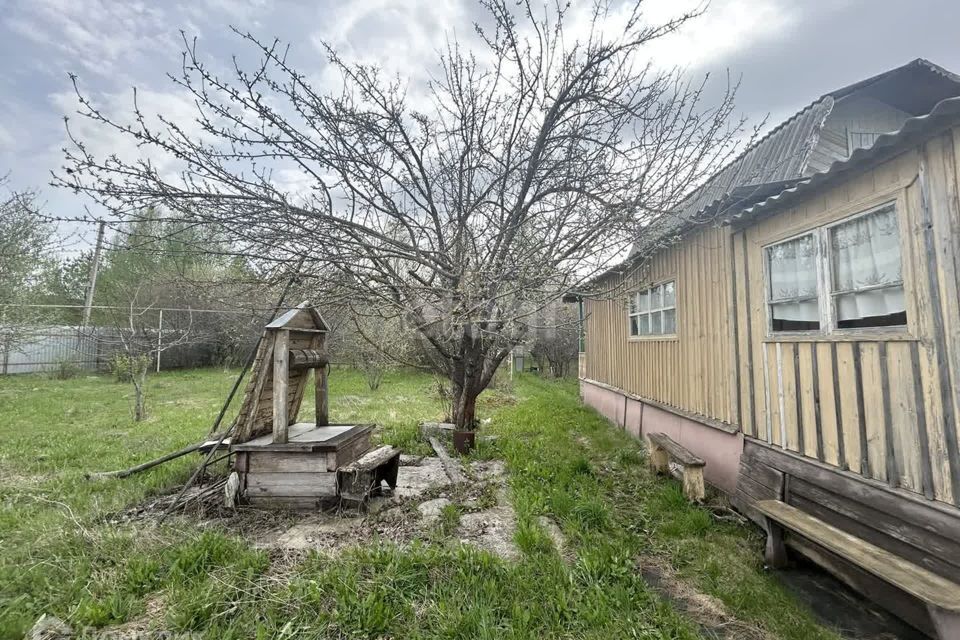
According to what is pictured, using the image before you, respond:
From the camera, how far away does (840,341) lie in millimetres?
2809

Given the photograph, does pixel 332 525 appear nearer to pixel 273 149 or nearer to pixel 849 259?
pixel 273 149

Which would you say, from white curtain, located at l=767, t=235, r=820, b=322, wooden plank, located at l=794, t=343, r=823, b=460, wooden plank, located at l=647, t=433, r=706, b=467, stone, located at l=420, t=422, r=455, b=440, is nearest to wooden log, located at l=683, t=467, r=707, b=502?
wooden plank, located at l=647, t=433, r=706, b=467

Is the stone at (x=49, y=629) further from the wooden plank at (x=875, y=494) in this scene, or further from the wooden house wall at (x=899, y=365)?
the wooden house wall at (x=899, y=365)

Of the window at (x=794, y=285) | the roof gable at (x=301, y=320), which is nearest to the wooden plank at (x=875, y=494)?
the window at (x=794, y=285)

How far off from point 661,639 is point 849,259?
2846 mm

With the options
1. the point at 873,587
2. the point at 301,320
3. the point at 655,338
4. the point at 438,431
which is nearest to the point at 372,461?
the point at 301,320

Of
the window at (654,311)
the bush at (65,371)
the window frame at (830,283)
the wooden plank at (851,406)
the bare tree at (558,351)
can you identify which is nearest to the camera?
the window frame at (830,283)

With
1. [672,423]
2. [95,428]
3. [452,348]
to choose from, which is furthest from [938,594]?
[95,428]

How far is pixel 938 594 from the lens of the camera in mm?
1797

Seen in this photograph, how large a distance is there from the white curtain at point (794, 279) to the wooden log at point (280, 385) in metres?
4.46

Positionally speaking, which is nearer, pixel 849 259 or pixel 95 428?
pixel 849 259

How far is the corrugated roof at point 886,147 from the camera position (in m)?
2.02

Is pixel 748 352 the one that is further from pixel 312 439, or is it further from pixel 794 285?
pixel 312 439

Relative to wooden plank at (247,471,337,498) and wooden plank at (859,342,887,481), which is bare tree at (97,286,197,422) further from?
wooden plank at (859,342,887,481)
